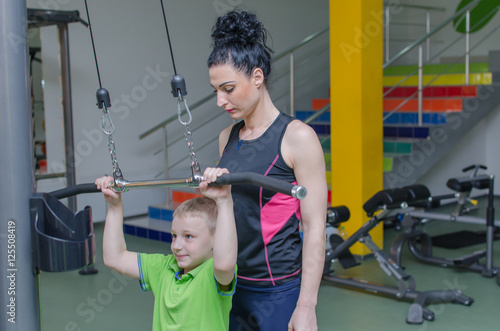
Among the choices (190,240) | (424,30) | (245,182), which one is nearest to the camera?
(245,182)

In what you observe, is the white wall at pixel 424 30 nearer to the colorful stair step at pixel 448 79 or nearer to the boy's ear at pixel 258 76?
the colorful stair step at pixel 448 79

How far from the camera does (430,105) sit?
6309 millimetres

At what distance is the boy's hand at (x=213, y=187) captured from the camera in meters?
1.21

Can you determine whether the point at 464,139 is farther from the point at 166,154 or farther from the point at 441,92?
the point at 166,154

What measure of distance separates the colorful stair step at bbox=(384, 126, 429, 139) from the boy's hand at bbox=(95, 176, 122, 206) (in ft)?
14.9

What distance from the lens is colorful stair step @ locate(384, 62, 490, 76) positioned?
273 inches

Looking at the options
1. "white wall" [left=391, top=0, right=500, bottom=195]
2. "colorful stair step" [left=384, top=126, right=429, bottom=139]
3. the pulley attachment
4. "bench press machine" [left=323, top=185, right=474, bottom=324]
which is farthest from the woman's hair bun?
"white wall" [left=391, top=0, right=500, bottom=195]

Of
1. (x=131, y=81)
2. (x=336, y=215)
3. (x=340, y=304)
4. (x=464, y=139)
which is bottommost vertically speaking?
(x=340, y=304)

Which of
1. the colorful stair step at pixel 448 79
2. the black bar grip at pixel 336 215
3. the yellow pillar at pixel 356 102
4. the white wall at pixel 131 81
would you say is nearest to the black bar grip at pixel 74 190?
the black bar grip at pixel 336 215

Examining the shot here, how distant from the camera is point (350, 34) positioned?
4.56 meters

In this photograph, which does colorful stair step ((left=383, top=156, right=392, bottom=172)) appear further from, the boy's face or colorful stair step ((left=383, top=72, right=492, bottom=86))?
the boy's face

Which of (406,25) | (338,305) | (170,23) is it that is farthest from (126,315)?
(406,25)

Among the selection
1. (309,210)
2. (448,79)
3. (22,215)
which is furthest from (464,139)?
(22,215)

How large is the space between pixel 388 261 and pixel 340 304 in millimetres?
419
